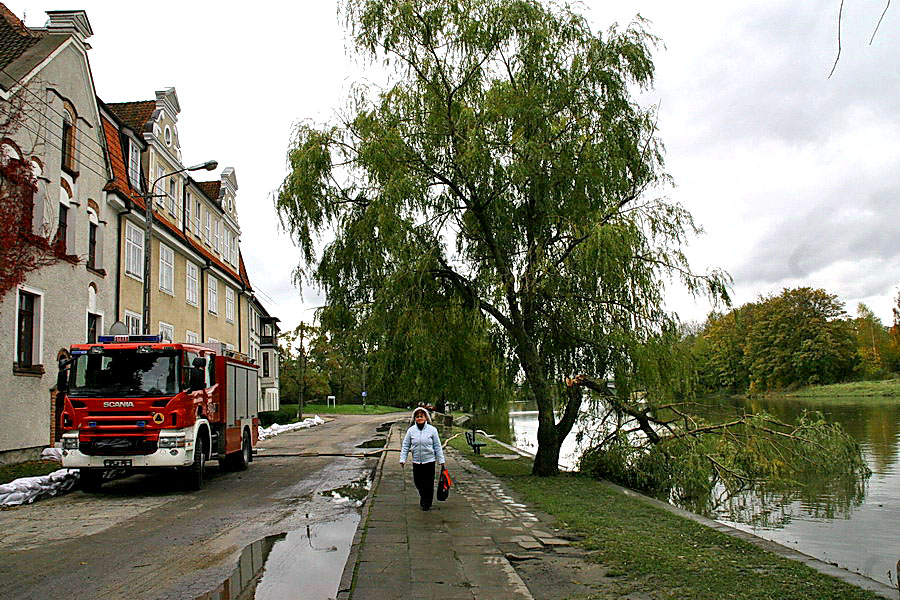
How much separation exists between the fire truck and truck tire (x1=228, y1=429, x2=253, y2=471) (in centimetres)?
366

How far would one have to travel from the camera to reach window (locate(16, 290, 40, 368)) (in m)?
18.0

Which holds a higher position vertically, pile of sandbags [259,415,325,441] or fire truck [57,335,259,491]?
fire truck [57,335,259,491]

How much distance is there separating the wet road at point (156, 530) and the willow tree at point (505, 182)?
4249mm

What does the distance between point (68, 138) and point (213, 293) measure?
1660cm

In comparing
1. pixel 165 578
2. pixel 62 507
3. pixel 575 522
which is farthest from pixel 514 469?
pixel 165 578

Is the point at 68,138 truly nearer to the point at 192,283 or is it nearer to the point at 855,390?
the point at 192,283

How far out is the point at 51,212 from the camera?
62.6 ft

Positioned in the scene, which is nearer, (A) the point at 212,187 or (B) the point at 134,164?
(B) the point at 134,164

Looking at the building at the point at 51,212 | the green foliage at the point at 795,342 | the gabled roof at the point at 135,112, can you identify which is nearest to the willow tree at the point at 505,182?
the building at the point at 51,212

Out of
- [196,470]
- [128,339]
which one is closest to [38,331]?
[128,339]

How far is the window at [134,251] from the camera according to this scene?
24.9 meters

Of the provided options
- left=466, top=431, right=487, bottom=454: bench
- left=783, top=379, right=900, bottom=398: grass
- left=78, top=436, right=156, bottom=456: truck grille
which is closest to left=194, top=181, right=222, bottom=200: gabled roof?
left=466, top=431, right=487, bottom=454: bench

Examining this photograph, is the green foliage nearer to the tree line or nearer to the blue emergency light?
the tree line

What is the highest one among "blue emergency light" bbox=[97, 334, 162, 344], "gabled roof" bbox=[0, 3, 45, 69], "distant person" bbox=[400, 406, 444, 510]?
"gabled roof" bbox=[0, 3, 45, 69]
